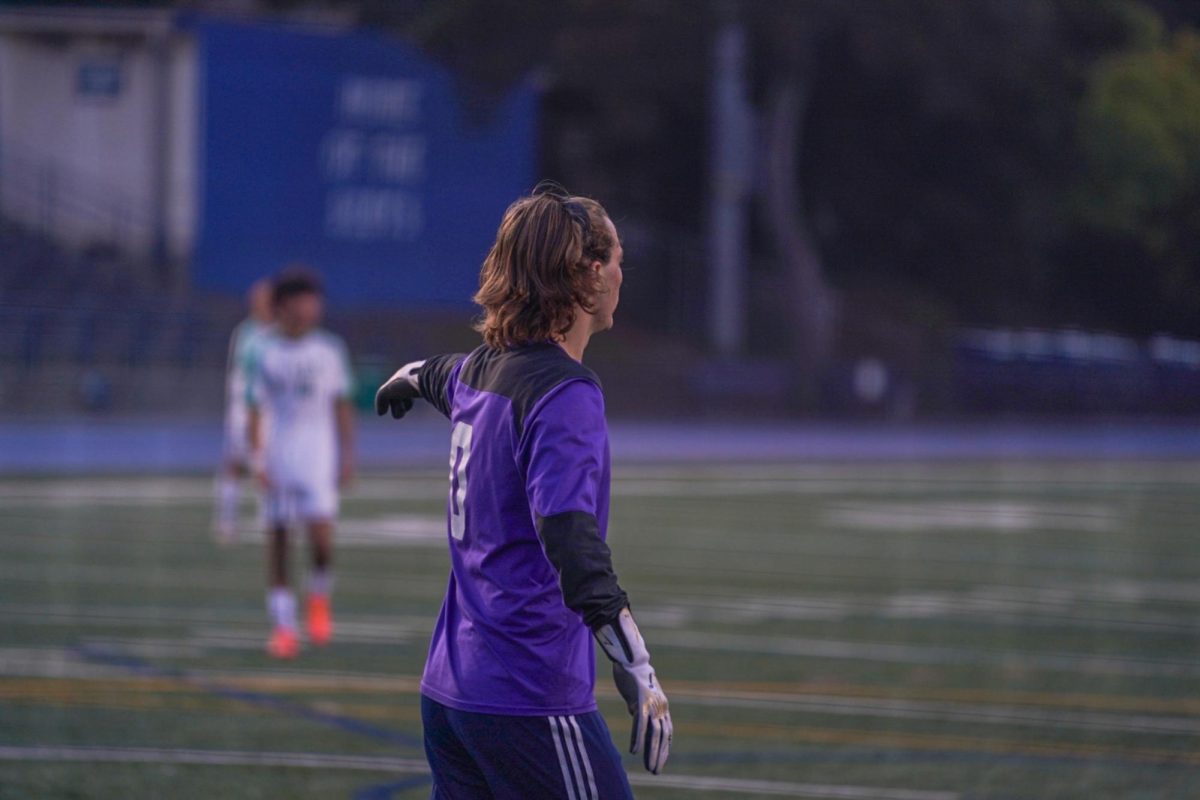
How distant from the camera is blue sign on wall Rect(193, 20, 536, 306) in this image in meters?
36.5

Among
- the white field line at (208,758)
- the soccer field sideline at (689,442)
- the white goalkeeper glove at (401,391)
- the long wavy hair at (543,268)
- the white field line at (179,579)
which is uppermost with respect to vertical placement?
the long wavy hair at (543,268)

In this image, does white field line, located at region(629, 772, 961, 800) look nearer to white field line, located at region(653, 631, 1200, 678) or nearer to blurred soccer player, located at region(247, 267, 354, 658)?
white field line, located at region(653, 631, 1200, 678)

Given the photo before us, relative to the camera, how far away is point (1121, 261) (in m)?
19.1

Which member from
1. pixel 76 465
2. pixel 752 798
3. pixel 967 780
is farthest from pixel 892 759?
pixel 76 465

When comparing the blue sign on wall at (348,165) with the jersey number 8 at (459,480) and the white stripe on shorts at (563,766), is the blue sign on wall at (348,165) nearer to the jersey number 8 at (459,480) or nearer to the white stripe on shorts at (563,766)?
the jersey number 8 at (459,480)

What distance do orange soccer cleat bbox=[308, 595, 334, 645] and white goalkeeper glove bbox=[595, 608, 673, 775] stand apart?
7.12 m

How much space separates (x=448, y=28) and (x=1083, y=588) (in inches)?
976

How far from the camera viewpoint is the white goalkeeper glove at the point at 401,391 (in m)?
4.82

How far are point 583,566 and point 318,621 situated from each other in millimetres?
7301

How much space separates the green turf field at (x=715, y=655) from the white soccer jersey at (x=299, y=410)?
3.11 feet

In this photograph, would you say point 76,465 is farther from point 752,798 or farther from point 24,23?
point 752,798

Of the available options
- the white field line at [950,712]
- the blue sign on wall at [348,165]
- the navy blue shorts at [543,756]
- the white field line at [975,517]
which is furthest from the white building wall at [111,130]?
the navy blue shorts at [543,756]

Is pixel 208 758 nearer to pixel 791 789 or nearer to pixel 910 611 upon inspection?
pixel 791 789

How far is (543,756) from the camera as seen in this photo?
4.04 meters
